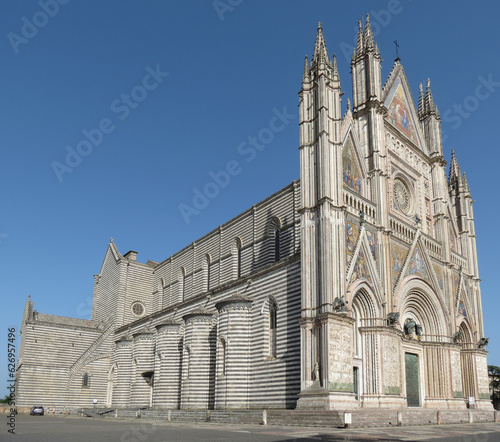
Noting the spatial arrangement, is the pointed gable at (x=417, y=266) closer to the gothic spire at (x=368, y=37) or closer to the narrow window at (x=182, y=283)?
the gothic spire at (x=368, y=37)

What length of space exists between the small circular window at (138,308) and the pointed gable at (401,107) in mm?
25944

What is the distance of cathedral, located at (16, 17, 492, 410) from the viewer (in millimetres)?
21469

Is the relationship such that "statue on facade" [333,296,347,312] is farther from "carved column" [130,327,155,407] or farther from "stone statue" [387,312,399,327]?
"carved column" [130,327,155,407]

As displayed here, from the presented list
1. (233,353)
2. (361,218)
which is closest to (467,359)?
(361,218)

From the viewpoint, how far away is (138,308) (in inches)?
1690

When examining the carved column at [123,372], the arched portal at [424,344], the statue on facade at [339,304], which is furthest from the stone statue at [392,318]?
the carved column at [123,372]

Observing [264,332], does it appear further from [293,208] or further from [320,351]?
[293,208]

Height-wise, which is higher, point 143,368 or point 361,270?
point 361,270

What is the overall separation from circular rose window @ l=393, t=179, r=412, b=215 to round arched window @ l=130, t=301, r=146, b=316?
24.6 metres

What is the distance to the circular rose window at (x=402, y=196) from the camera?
28078mm

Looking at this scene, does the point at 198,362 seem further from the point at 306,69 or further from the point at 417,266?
the point at 306,69

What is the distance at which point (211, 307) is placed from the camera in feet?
95.8

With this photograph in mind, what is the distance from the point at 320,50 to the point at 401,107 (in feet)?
26.3

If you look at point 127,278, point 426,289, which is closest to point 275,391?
point 426,289
